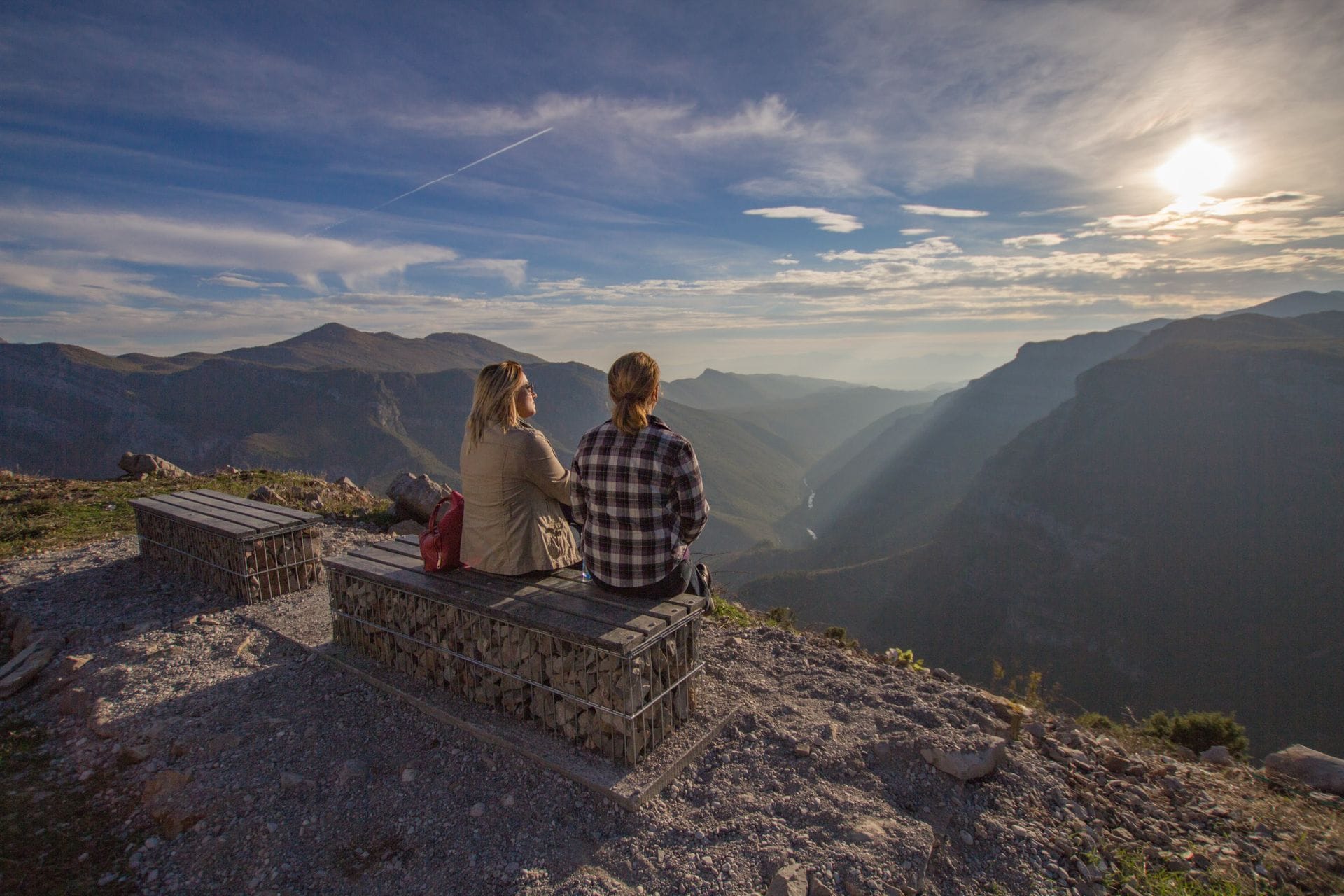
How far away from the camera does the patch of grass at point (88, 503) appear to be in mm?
9664

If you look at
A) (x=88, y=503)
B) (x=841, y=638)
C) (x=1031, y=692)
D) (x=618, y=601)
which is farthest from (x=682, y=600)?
(x=88, y=503)

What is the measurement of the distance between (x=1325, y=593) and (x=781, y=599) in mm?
68332

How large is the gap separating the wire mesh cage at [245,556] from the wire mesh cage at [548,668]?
250 cm

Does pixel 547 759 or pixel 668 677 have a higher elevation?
pixel 668 677

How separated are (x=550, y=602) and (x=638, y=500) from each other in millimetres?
1014

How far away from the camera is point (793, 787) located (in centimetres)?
428

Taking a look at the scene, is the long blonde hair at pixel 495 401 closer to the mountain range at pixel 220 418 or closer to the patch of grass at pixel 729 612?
the patch of grass at pixel 729 612

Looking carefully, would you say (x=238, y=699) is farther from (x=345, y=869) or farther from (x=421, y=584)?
(x=345, y=869)

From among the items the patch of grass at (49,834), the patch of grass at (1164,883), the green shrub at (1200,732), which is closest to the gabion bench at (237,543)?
the patch of grass at (49,834)

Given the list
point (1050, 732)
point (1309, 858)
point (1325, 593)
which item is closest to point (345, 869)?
point (1050, 732)

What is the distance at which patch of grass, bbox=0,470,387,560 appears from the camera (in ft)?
31.7

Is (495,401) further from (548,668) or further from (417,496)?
(417,496)

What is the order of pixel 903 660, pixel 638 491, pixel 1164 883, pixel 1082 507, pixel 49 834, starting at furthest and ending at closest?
pixel 1082 507 → pixel 903 660 → pixel 638 491 → pixel 49 834 → pixel 1164 883

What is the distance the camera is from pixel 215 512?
803cm
